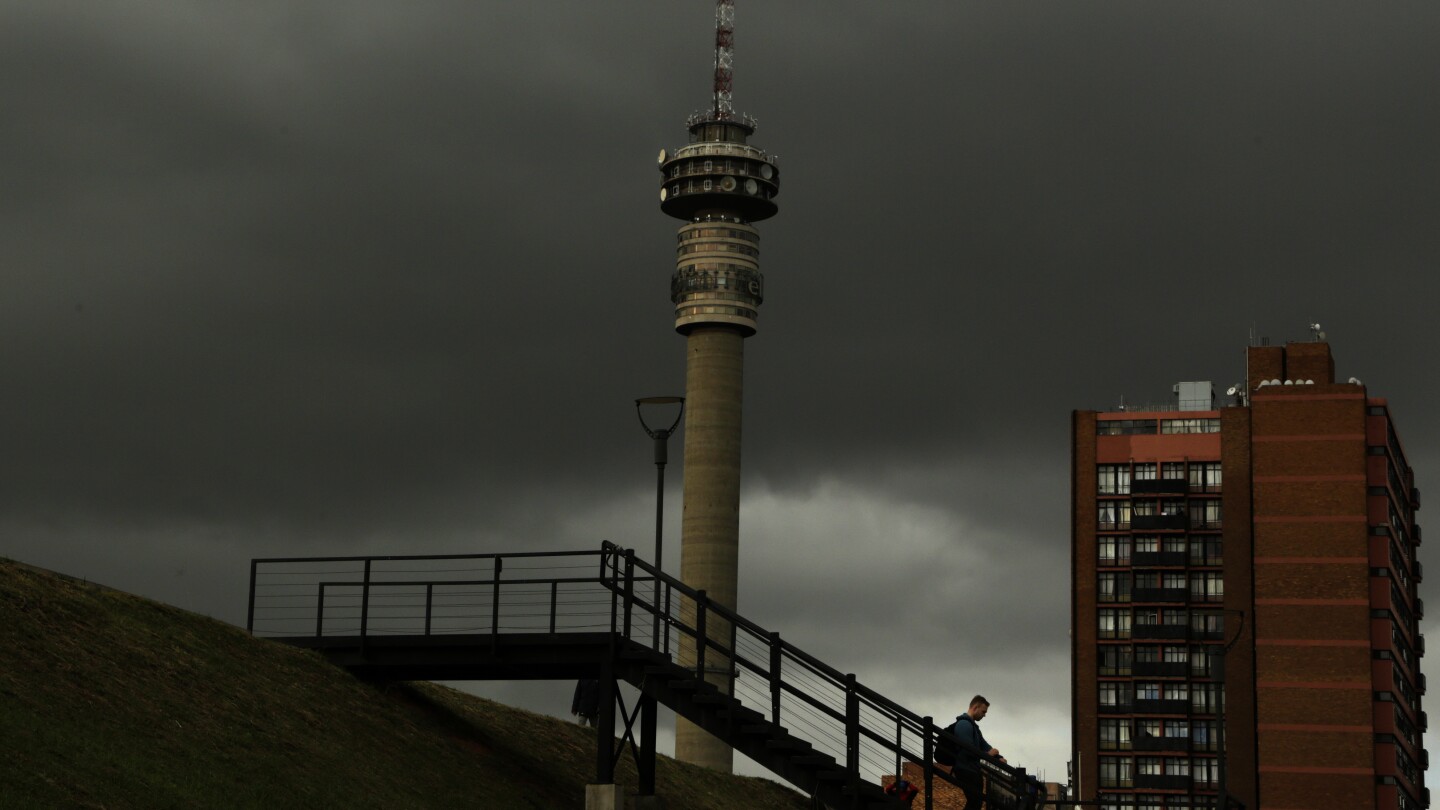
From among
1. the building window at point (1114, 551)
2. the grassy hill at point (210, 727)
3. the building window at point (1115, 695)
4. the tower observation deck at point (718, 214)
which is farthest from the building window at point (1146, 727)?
the grassy hill at point (210, 727)

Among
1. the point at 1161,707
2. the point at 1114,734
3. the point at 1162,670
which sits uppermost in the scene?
the point at 1162,670

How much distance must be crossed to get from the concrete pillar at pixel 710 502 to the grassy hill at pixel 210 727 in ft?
322

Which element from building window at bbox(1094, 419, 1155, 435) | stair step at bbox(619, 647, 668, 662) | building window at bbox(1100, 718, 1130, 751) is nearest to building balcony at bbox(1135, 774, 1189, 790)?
building window at bbox(1100, 718, 1130, 751)

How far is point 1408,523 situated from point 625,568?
122m

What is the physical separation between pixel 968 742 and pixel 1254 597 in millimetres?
103853

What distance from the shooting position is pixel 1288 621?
12075 cm

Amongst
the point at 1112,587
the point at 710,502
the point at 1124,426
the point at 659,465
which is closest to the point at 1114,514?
the point at 1112,587

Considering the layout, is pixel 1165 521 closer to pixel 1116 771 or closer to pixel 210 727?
pixel 1116 771

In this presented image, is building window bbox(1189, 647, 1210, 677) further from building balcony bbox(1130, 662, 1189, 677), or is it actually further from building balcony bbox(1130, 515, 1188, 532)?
building balcony bbox(1130, 515, 1188, 532)

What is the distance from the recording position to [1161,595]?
5364 inches

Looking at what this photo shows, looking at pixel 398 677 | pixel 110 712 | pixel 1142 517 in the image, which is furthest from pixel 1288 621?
pixel 110 712

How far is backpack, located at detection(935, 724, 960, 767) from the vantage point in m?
24.4

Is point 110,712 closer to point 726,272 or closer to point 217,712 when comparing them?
point 217,712

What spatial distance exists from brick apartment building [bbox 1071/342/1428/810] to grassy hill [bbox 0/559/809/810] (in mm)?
83750
